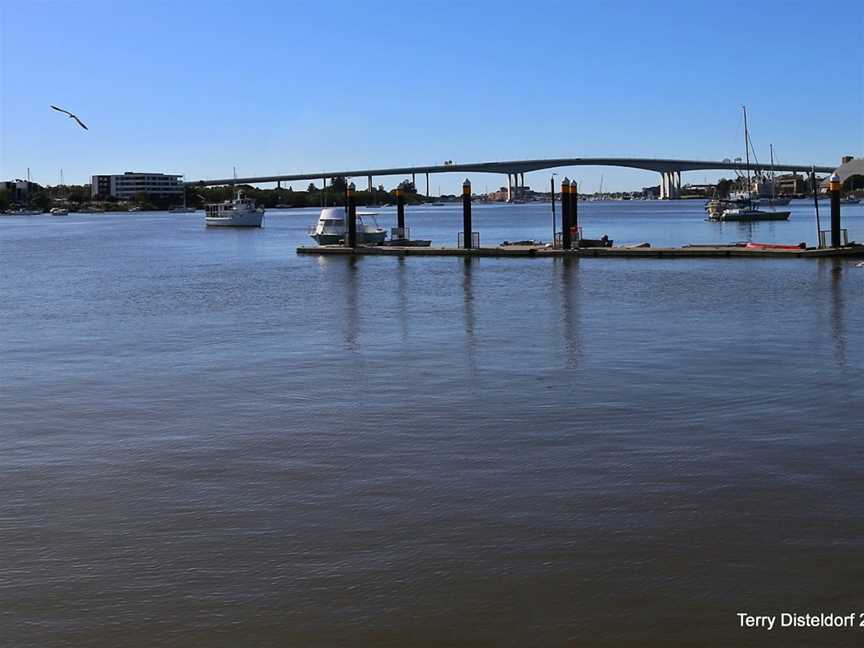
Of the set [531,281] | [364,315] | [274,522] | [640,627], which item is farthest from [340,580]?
[531,281]

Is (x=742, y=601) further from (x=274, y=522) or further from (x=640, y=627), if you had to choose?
(x=274, y=522)

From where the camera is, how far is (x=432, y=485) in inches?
401

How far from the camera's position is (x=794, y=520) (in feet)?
29.3

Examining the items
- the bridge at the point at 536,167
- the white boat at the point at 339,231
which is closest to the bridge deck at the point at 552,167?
the bridge at the point at 536,167

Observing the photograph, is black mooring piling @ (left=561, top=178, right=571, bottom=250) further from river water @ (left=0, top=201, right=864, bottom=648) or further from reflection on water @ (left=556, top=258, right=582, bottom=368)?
river water @ (left=0, top=201, right=864, bottom=648)

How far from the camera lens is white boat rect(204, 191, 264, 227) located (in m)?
111

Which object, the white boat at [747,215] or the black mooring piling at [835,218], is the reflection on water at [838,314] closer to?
the black mooring piling at [835,218]

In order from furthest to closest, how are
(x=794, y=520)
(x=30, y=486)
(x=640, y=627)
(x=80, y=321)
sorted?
(x=80, y=321)
(x=30, y=486)
(x=794, y=520)
(x=640, y=627)

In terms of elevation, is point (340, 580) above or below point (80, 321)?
below

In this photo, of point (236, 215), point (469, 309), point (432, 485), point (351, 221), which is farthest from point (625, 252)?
point (236, 215)

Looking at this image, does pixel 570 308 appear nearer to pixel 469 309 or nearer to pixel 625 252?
pixel 469 309

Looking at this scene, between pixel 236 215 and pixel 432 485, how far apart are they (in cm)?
10349

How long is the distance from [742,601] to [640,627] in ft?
2.75

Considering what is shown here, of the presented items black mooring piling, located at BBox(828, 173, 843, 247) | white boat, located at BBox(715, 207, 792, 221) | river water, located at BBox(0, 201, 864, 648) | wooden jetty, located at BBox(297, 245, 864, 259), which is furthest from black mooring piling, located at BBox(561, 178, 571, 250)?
white boat, located at BBox(715, 207, 792, 221)
